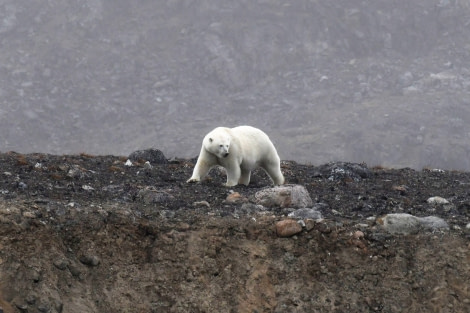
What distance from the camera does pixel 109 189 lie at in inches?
386

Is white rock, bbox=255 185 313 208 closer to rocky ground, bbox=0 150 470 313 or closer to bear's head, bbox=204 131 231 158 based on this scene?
rocky ground, bbox=0 150 470 313

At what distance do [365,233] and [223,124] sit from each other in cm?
3362

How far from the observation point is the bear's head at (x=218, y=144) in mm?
10984

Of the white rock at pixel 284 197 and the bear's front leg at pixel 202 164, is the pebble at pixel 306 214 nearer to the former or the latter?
the white rock at pixel 284 197

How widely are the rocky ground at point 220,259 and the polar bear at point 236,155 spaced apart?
90.9 inches

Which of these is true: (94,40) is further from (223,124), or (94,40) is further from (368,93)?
(368,93)

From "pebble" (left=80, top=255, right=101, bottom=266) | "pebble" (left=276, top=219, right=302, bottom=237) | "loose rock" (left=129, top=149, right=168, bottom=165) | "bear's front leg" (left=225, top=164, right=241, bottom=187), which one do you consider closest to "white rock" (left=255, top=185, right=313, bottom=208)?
"pebble" (left=276, top=219, right=302, bottom=237)

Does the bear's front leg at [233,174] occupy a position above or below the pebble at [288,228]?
above

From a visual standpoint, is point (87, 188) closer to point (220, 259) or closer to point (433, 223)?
point (220, 259)

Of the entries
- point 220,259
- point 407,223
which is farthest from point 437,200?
point 220,259

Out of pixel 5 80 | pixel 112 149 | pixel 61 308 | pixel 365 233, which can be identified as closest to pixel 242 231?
pixel 365 233

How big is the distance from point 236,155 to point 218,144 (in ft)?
1.38

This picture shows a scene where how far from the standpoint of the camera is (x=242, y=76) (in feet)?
149

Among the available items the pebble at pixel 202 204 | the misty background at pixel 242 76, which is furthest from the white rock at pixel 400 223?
the misty background at pixel 242 76
